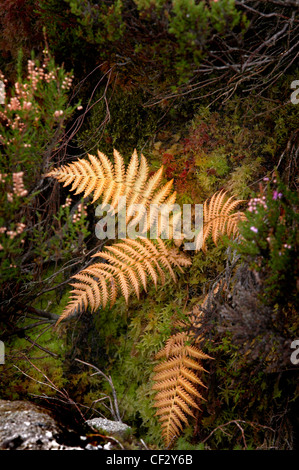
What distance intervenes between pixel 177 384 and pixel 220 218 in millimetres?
1373

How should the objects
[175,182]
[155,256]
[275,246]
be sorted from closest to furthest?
1. [275,246]
2. [155,256]
3. [175,182]

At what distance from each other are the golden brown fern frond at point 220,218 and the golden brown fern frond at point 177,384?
88 centimetres

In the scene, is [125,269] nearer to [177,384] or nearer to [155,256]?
[155,256]

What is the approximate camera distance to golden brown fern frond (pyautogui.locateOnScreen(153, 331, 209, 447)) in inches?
105

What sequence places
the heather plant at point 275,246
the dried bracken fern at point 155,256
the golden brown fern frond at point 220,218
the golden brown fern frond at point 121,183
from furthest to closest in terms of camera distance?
the golden brown fern frond at point 121,183
the golden brown fern frond at point 220,218
the dried bracken fern at point 155,256
the heather plant at point 275,246

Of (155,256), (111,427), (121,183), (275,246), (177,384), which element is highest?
(121,183)

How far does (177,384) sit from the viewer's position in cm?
276

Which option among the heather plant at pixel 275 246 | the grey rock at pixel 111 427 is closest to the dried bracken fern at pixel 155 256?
the grey rock at pixel 111 427

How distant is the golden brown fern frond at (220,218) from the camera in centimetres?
301

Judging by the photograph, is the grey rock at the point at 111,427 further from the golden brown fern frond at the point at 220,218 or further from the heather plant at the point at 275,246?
the golden brown fern frond at the point at 220,218

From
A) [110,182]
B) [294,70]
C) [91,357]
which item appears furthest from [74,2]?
[91,357]

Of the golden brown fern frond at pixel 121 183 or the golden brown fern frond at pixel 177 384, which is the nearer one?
the golden brown fern frond at pixel 177 384

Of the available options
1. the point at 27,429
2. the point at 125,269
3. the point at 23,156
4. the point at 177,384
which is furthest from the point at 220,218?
the point at 27,429

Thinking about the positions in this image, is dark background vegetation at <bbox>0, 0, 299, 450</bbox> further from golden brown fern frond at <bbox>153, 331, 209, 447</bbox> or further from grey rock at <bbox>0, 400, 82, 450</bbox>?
grey rock at <bbox>0, 400, 82, 450</bbox>
